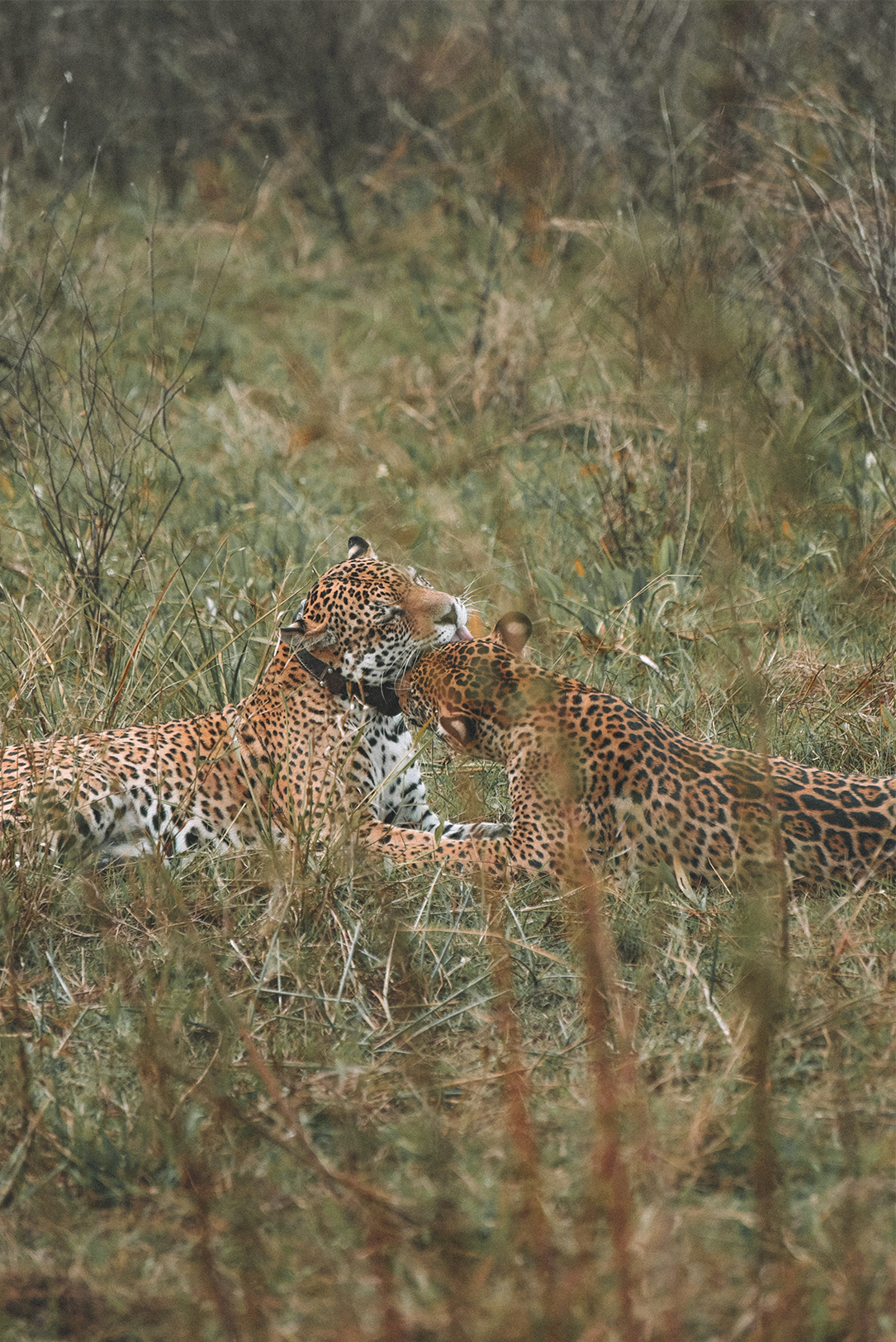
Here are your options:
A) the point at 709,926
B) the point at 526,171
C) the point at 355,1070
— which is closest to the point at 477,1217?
the point at 355,1070

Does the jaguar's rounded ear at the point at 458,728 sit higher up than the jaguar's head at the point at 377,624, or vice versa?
the jaguar's head at the point at 377,624

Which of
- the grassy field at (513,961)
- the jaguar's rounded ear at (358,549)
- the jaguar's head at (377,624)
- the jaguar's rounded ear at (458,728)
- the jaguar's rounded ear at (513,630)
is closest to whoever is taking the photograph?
the grassy field at (513,961)

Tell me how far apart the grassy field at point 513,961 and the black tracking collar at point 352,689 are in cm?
22

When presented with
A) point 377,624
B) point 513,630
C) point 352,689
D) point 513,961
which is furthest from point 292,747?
point 513,961

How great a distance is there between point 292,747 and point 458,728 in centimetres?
68

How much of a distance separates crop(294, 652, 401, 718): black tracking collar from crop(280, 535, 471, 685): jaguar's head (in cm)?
2

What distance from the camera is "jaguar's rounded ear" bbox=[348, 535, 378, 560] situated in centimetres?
508

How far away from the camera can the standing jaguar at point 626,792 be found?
390cm

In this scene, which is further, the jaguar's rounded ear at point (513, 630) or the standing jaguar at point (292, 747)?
the standing jaguar at point (292, 747)

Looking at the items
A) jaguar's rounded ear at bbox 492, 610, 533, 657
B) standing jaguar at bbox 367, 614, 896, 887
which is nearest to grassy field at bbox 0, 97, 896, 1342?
standing jaguar at bbox 367, 614, 896, 887

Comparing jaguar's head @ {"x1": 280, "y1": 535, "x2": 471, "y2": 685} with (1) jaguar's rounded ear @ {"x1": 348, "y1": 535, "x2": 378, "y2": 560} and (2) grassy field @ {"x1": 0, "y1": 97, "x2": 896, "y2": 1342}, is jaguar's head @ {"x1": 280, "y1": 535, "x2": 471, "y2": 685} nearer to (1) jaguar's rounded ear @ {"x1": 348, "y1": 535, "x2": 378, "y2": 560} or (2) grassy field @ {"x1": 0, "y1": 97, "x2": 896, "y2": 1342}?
(2) grassy field @ {"x1": 0, "y1": 97, "x2": 896, "y2": 1342}

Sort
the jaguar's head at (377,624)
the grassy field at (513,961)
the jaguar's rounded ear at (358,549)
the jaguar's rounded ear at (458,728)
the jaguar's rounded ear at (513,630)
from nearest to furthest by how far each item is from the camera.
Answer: the grassy field at (513,961)
the jaguar's rounded ear at (513,630)
the jaguar's rounded ear at (458,728)
the jaguar's head at (377,624)
the jaguar's rounded ear at (358,549)

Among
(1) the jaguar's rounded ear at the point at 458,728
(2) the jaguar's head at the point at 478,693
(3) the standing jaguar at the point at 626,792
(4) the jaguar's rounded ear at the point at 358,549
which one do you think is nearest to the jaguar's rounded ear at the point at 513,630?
(3) the standing jaguar at the point at 626,792

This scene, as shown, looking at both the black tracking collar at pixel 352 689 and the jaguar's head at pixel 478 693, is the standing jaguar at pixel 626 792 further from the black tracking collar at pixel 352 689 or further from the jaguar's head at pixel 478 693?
the black tracking collar at pixel 352 689
